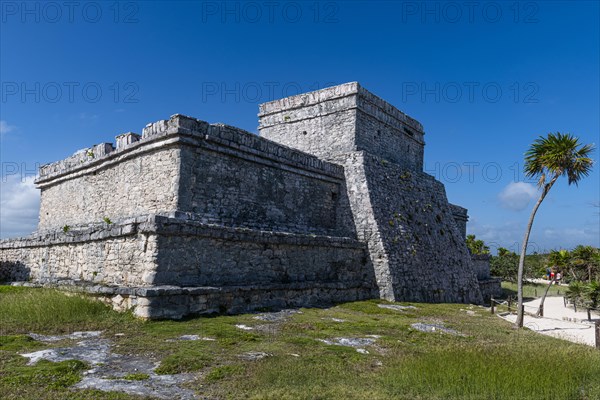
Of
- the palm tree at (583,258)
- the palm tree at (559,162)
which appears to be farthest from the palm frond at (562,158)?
the palm tree at (583,258)

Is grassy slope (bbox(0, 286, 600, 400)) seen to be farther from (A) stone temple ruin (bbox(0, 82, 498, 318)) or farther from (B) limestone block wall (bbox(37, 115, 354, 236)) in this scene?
(B) limestone block wall (bbox(37, 115, 354, 236))

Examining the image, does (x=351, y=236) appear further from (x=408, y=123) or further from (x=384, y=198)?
(x=408, y=123)

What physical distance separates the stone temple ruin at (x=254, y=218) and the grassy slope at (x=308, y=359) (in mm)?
1195

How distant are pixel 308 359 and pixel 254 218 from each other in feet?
24.7

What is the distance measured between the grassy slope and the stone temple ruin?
3.92 ft

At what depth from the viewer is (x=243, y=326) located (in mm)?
8812

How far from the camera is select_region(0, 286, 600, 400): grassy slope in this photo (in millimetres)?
5152

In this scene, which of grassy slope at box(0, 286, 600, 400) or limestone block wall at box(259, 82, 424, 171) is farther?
limestone block wall at box(259, 82, 424, 171)

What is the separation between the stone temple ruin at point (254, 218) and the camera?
1003cm

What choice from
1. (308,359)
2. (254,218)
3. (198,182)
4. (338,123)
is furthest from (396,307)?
(338,123)

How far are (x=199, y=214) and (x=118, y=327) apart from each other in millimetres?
4151

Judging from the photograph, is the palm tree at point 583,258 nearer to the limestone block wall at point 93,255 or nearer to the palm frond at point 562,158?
the palm frond at point 562,158

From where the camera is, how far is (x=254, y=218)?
13586 millimetres

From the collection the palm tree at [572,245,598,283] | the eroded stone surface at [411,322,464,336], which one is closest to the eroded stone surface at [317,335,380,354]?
the eroded stone surface at [411,322,464,336]
